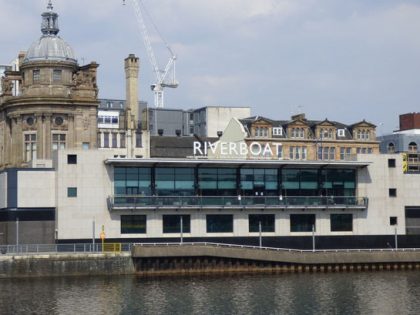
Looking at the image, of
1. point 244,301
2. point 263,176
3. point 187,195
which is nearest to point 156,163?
point 187,195

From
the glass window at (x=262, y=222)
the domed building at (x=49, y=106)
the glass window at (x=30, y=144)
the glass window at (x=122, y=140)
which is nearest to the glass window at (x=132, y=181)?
the glass window at (x=262, y=222)

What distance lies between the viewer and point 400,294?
4016 inches

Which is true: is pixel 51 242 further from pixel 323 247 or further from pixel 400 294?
pixel 400 294

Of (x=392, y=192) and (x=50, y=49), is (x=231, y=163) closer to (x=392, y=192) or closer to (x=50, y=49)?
(x=392, y=192)

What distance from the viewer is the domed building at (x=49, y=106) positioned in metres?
160

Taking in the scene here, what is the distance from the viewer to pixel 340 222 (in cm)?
13688

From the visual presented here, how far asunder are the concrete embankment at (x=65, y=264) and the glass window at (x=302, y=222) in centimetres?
2755

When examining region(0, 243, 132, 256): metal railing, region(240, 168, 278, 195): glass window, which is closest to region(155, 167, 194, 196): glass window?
region(240, 168, 278, 195): glass window

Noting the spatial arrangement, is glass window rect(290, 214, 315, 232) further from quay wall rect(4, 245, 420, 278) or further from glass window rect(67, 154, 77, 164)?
glass window rect(67, 154, 77, 164)

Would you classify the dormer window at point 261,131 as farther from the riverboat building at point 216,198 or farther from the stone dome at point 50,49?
the riverboat building at point 216,198

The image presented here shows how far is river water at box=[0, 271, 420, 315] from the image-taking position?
92.1m

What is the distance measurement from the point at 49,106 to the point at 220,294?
2742 inches

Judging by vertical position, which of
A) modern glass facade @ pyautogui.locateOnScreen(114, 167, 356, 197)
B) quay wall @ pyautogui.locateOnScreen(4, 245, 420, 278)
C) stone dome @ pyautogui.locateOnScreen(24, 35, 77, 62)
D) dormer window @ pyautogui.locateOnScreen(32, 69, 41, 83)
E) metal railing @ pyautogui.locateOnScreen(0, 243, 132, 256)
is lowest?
quay wall @ pyautogui.locateOnScreen(4, 245, 420, 278)

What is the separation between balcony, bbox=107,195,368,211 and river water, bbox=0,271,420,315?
46.8 ft
